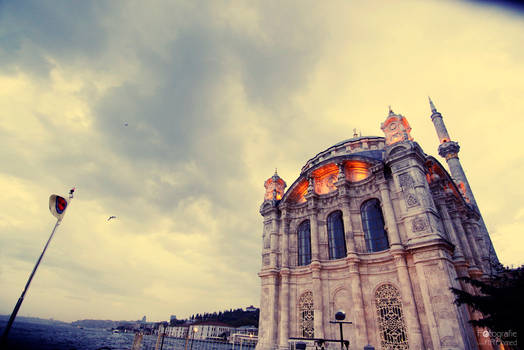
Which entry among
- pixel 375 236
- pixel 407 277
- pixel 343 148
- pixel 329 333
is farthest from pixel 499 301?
pixel 343 148

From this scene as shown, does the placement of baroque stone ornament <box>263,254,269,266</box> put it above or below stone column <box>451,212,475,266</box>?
below

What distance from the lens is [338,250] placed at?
21.9 metres

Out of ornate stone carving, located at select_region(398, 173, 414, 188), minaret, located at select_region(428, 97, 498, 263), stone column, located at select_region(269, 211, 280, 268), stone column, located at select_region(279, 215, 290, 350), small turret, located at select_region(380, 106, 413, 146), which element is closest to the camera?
ornate stone carving, located at select_region(398, 173, 414, 188)

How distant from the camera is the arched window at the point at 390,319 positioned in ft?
52.3

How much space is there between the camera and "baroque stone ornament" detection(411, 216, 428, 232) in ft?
54.1

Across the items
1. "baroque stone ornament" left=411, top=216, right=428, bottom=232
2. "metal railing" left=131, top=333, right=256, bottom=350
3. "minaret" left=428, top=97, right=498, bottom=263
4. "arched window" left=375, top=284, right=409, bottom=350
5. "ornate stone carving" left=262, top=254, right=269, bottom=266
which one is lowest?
"metal railing" left=131, top=333, right=256, bottom=350

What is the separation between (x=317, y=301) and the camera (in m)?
20.0

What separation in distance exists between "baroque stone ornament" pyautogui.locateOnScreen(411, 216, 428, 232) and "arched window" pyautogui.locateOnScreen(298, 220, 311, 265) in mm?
9726

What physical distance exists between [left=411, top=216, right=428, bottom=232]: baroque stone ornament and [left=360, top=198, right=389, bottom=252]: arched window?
3.02 metres

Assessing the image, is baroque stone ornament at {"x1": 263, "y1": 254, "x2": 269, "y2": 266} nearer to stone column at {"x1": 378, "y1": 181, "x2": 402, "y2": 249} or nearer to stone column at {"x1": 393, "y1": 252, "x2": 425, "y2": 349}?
stone column at {"x1": 378, "y1": 181, "x2": 402, "y2": 249}

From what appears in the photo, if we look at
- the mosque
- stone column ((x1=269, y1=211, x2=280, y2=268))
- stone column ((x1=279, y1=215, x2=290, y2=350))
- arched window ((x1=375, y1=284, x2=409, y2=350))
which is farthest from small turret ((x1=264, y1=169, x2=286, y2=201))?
arched window ((x1=375, y1=284, x2=409, y2=350))

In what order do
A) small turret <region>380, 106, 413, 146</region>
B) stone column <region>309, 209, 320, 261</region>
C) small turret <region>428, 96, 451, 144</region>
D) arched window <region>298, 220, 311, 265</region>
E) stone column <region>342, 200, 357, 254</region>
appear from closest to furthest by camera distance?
1. stone column <region>342, 200, 357, 254</region>
2. small turret <region>380, 106, 413, 146</region>
3. stone column <region>309, 209, 320, 261</region>
4. arched window <region>298, 220, 311, 265</region>
5. small turret <region>428, 96, 451, 144</region>

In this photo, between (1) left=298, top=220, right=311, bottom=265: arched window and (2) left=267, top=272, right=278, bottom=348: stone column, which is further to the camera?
(1) left=298, top=220, right=311, bottom=265: arched window

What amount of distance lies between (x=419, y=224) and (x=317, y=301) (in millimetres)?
9495
